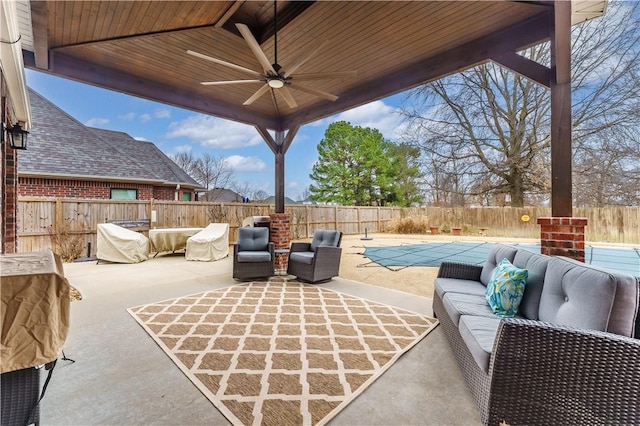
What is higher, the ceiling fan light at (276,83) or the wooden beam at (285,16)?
the wooden beam at (285,16)

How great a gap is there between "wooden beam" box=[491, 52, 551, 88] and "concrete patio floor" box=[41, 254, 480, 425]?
2635 millimetres

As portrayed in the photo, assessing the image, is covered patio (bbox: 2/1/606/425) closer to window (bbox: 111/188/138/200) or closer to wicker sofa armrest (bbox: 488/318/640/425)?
wicker sofa armrest (bbox: 488/318/640/425)

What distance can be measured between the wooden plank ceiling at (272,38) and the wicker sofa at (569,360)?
259cm

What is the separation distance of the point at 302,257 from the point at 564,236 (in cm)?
326

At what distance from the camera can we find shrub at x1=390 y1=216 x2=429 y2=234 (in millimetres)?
12984

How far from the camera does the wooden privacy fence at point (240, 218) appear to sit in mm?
6121

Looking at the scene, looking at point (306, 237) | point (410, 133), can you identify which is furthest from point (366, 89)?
point (410, 133)

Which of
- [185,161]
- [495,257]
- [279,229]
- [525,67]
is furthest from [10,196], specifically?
[185,161]

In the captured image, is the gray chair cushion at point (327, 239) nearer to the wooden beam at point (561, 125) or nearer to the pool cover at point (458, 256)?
the pool cover at point (458, 256)

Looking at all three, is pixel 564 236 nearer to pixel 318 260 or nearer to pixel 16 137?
A: pixel 318 260

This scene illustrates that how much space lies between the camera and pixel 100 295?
3846mm

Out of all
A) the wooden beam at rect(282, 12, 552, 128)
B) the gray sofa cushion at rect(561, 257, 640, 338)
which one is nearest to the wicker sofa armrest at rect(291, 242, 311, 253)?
the wooden beam at rect(282, 12, 552, 128)

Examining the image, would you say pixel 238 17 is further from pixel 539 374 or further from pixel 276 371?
pixel 539 374

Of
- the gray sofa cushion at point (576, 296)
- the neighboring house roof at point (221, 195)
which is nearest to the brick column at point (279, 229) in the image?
the gray sofa cushion at point (576, 296)
